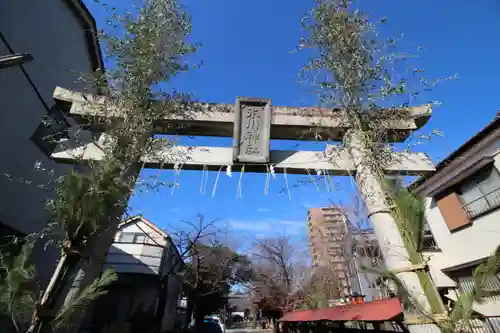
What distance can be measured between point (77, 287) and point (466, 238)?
11.7 meters

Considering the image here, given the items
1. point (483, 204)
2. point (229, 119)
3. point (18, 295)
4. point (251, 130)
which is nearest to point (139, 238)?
point (229, 119)

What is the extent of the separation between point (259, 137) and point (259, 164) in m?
0.43

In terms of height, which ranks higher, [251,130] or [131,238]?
[131,238]

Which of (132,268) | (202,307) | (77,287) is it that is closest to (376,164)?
(77,287)

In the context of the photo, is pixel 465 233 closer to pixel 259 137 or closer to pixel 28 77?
pixel 259 137

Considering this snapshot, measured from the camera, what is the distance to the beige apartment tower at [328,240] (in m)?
23.5

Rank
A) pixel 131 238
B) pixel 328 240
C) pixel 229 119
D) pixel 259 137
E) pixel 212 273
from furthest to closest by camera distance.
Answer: pixel 328 240, pixel 212 273, pixel 131 238, pixel 229 119, pixel 259 137

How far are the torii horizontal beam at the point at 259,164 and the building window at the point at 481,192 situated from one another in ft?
23.0

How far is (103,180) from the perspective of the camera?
2.62 meters

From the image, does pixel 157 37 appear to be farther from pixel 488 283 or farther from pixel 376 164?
pixel 488 283

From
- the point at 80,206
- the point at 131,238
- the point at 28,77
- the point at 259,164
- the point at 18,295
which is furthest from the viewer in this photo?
the point at 131,238

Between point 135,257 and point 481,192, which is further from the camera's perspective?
point 135,257

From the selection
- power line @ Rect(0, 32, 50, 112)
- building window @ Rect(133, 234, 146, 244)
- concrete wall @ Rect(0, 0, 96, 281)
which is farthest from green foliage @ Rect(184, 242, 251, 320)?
power line @ Rect(0, 32, 50, 112)

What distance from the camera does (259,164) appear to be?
3.89m
